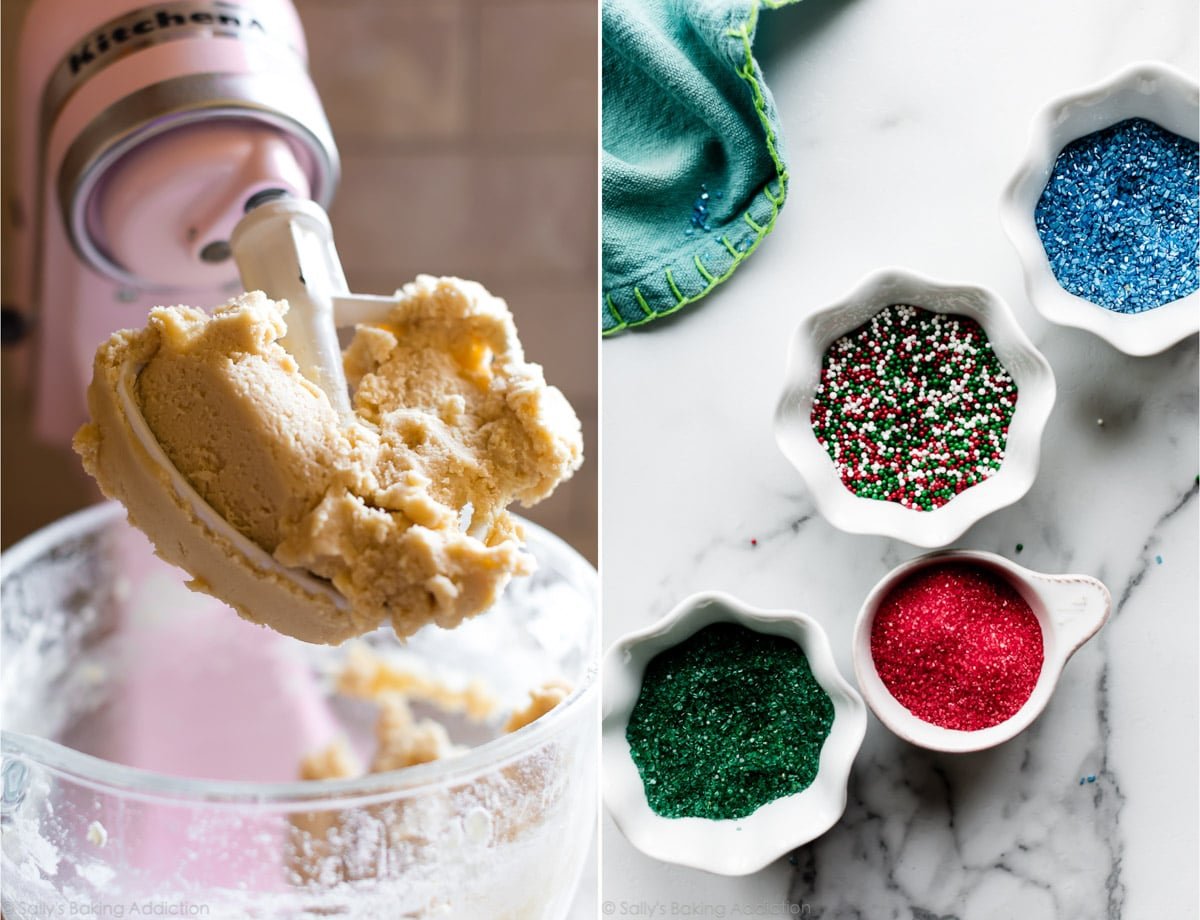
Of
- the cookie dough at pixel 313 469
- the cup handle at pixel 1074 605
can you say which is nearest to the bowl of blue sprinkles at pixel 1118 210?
the cup handle at pixel 1074 605

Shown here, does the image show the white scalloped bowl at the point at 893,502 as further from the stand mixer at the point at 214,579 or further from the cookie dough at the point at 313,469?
the cookie dough at the point at 313,469

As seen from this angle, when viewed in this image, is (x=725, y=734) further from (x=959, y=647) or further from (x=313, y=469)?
(x=313, y=469)

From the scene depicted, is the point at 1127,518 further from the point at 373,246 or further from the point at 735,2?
the point at 373,246

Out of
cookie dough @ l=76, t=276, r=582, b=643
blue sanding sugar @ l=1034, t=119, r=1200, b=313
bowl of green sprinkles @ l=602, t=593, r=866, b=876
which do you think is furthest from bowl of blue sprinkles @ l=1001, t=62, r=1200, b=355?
cookie dough @ l=76, t=276, r=582, b=643

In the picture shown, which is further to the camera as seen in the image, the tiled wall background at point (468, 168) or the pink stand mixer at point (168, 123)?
the tiled wall background at point (468, 168)

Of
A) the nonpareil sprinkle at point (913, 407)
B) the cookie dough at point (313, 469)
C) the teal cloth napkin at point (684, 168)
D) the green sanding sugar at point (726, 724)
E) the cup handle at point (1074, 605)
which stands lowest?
the green sanding sugar at point (726, 724)

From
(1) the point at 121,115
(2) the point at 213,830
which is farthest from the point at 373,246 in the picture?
(2) the point at 213,830

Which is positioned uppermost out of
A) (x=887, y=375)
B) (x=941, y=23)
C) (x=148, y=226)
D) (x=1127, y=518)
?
(x=148, y=226)
